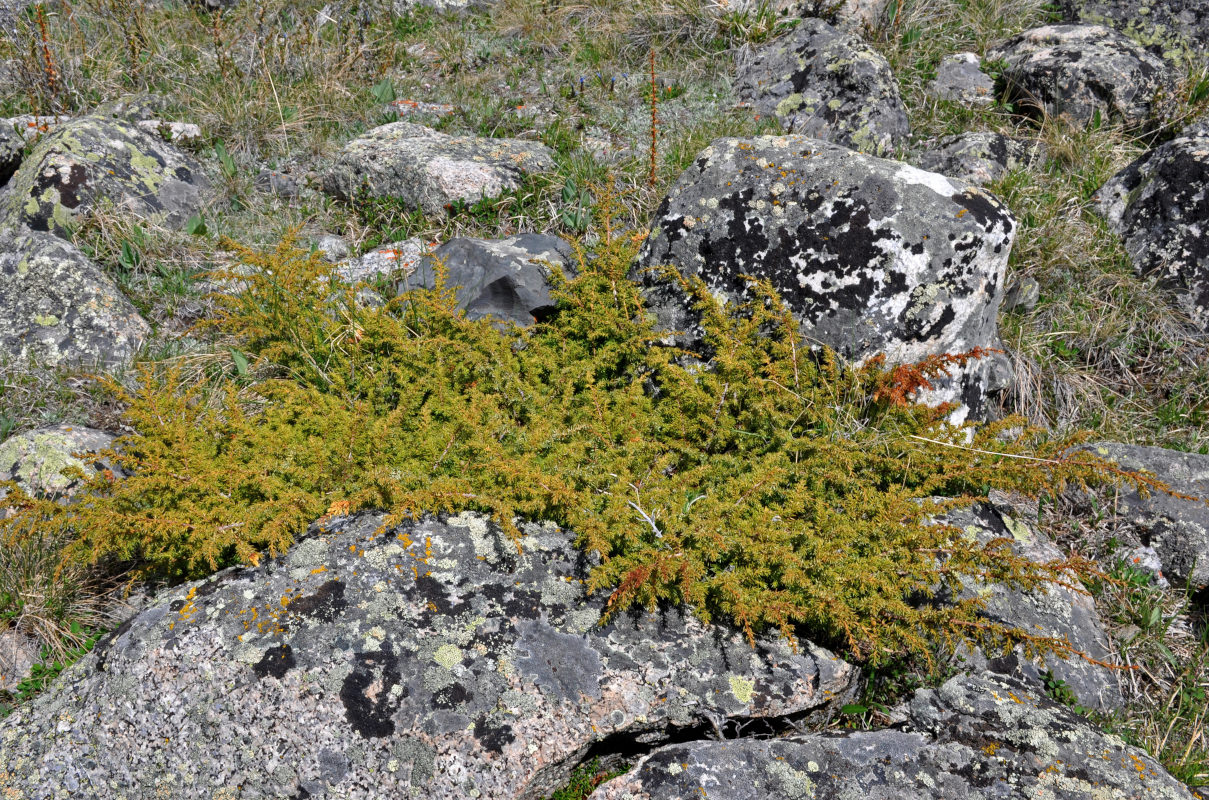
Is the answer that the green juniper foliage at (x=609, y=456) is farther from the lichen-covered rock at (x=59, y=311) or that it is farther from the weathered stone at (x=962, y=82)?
the weathered stone at (x=962, y=82)

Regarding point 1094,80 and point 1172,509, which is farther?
point 1094,80

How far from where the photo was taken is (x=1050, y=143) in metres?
6.28

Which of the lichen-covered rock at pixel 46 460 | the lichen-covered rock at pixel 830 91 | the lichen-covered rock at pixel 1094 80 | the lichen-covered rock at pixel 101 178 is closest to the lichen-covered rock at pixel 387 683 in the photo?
the lichen-covered rock at pixel 46 460

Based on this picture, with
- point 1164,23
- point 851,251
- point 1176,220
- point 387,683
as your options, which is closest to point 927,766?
point 387,683

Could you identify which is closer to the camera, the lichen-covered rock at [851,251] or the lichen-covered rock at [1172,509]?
the lichen-covered rock at [1172,509]

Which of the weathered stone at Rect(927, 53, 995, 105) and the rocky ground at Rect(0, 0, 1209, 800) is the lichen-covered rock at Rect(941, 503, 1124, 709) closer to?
the rocky ground at Rect(0, 0, 1209, 800)

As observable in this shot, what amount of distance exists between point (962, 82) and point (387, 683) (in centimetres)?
747

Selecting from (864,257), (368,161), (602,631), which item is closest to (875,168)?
(864,257)

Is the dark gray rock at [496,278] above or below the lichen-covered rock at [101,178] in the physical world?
below

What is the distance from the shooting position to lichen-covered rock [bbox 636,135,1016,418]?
412 centimetres

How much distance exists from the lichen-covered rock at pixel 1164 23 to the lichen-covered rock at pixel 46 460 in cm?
959

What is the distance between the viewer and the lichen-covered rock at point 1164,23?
6.89 metres

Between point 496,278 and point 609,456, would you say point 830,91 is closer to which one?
point 496,278

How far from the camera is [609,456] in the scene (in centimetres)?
371
